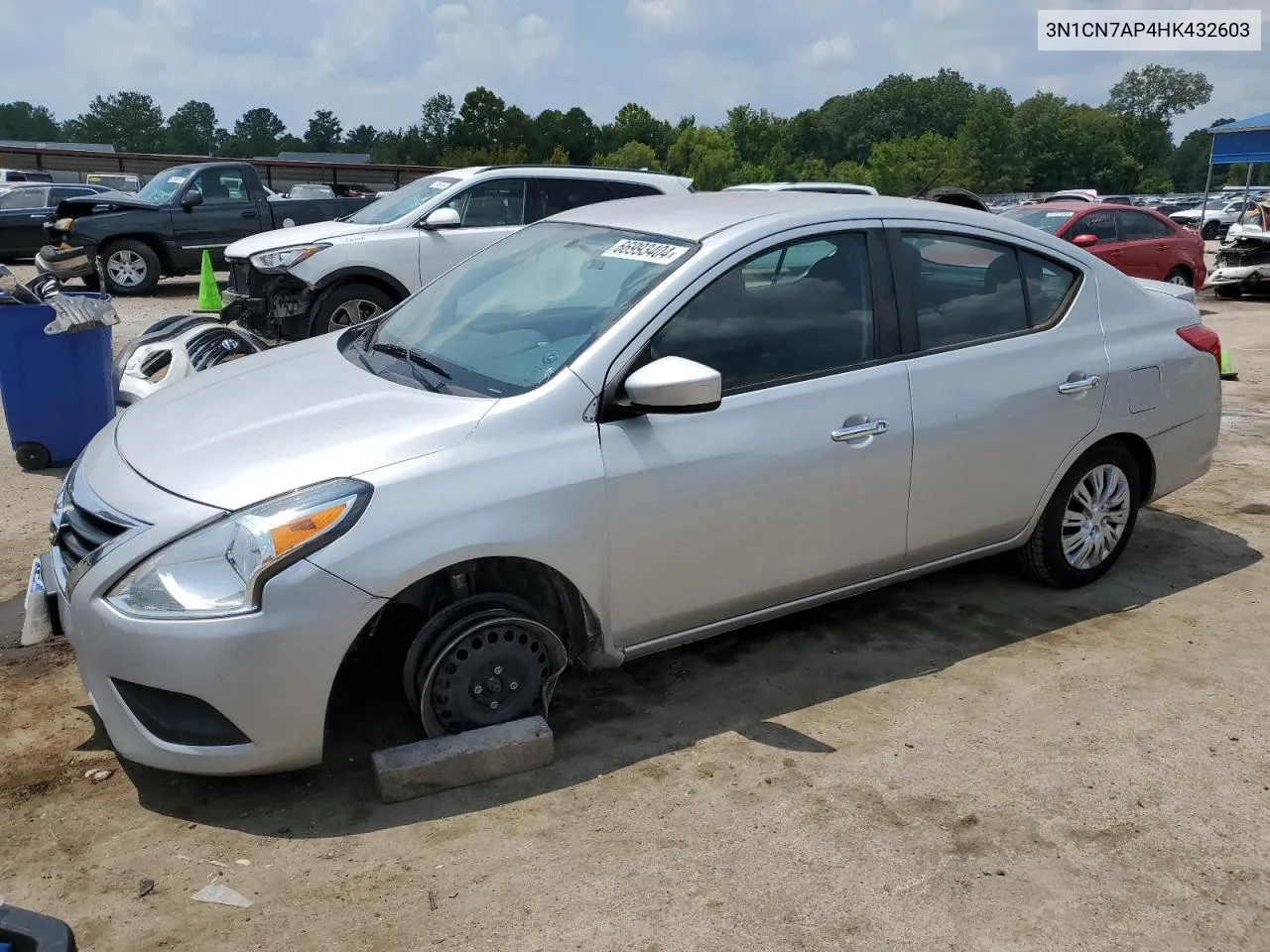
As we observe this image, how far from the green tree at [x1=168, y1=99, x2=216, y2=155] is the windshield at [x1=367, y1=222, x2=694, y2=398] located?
147 meters

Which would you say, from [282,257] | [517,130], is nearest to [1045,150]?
[517,130]

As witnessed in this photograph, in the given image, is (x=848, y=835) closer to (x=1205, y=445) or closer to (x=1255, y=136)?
(x=1205, y=445)

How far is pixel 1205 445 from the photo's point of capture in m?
5.18

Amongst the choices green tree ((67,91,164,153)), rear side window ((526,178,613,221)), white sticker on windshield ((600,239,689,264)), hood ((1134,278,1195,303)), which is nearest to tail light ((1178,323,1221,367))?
hood ((1134,278,1195,303))

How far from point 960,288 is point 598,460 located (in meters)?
1.83

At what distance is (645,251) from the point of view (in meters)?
3.95

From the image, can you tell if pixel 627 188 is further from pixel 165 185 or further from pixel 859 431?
pixel 165 185

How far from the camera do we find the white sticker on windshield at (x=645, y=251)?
3.85 meters

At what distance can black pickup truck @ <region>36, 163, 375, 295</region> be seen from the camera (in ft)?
49.9

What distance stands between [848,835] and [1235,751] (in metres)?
1.48

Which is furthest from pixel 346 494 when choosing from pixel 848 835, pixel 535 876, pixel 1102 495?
pixel 1102 495

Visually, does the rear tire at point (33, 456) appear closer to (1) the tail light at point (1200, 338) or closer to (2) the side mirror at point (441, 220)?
(2) the side mirror at point (441, 220)

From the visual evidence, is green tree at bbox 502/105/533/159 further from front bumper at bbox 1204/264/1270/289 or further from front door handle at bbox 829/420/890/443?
front door handle at bbox 829/420/890/443

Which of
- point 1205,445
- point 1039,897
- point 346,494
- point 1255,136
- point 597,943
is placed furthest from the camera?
point 1255,136
